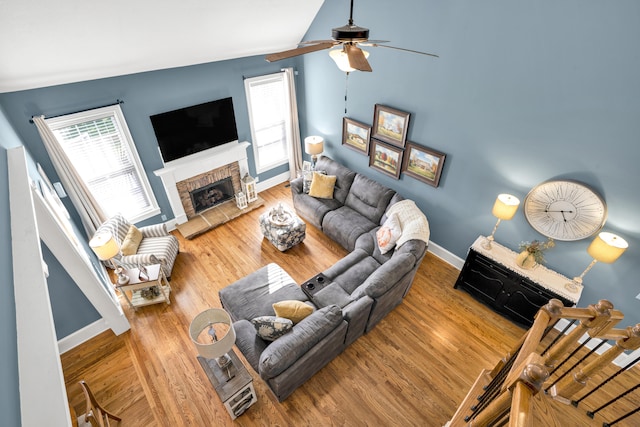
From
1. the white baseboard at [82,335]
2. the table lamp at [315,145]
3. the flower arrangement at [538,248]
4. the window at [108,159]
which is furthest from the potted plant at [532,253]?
the window at [108,159]

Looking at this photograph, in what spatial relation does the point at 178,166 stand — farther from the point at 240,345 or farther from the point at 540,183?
the point at 540,183

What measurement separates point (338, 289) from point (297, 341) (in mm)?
1146

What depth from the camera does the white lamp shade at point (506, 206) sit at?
144 inches

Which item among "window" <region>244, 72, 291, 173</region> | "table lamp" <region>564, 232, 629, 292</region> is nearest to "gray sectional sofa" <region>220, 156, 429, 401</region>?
"window" <region>244, 72, 291, 173</region>

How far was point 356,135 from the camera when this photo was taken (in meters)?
5.60

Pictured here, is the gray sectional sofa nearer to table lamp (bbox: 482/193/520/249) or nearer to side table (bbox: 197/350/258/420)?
side table (bbox: 197/350/258/420)

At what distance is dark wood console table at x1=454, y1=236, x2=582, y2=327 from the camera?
3.66 m

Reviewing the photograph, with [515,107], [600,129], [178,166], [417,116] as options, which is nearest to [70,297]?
[178,166]

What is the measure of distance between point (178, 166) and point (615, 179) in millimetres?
5986

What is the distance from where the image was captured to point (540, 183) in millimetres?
3633

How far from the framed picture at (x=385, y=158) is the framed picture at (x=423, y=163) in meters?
0.15

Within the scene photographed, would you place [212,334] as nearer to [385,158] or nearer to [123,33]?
[123,33]

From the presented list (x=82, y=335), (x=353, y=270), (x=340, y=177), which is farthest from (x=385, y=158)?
(x=82, y=335)

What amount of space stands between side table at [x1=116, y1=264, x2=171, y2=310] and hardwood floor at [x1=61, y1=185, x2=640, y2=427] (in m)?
0.14
